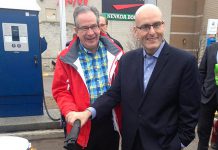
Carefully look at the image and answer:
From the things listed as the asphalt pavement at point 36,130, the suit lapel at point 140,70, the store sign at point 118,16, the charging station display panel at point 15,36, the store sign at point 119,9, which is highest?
the store sign at point 119,9

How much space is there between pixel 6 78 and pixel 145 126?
4.18 metres

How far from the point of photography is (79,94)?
6.88 feet

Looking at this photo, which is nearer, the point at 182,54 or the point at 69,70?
the point at 182,54

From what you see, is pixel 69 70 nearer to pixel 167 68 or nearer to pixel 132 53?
pixel 132 53

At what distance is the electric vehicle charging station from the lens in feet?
17.0

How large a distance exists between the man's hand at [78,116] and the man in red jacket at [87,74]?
0.19 feet

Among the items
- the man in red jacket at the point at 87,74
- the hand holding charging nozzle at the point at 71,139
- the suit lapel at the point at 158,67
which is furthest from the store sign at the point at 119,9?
the hand holding charging nozzle at the point at 71,139

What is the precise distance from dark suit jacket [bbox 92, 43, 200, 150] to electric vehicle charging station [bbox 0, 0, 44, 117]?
384 centimetres

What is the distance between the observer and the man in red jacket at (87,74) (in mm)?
2064

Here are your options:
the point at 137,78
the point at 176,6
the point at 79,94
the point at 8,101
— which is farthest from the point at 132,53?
the point at 176,6

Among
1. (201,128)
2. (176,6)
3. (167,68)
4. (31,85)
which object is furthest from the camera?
(176,6)

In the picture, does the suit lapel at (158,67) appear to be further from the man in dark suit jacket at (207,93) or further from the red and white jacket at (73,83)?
the man in dark suit jacket at (207,93)

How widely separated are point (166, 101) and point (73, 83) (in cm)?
75

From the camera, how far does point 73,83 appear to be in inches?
83.1
